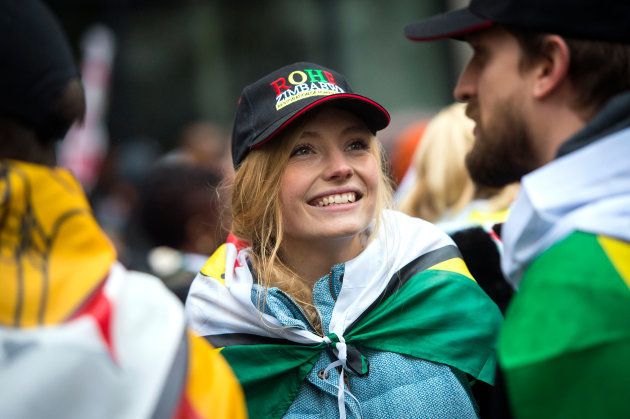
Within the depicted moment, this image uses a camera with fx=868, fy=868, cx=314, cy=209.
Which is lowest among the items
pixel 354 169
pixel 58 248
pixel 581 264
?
pixel 354 169

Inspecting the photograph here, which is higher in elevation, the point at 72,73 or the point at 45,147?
the point at 72,73

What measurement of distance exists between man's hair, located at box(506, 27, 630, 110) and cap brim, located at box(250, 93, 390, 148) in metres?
0.82

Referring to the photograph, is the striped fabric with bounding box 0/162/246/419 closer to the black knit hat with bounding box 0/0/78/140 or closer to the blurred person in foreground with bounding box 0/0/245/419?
the blurred person in foreground with bounding box 0/0/245/419

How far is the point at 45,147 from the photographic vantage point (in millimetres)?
1843

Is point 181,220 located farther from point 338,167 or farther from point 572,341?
point 572,341

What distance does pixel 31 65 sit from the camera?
1.78 m

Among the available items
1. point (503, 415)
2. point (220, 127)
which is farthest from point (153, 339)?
point (220, 127)

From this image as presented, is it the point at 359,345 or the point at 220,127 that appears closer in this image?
the point at 359,345

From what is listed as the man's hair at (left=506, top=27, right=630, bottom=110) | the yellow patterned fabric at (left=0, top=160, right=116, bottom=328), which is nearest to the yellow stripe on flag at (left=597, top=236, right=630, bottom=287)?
the man's hair at (left=506, top=27, right=630, bottom=110)

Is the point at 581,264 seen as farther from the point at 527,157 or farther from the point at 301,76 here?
the point at 301,76

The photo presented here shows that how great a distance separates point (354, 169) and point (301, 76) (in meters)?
0.37

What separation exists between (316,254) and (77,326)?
1.55 meters

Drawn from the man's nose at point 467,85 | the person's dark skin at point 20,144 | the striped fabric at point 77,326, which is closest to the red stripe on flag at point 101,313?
the striped fabric at point 77,326

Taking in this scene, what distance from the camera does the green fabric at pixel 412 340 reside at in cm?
281
